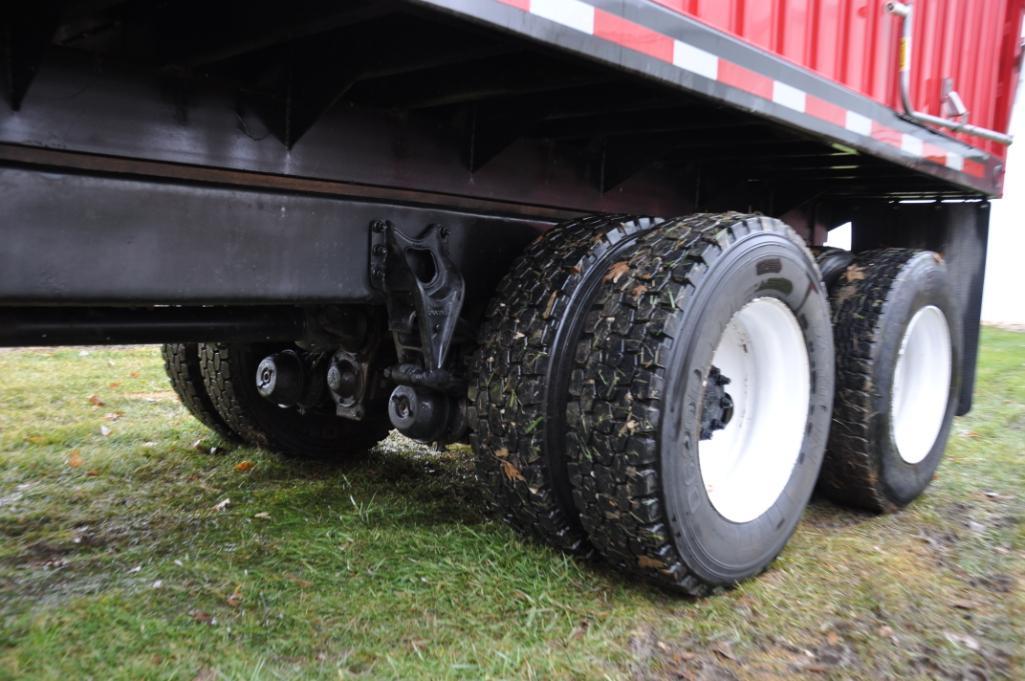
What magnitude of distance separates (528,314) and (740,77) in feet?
3.01

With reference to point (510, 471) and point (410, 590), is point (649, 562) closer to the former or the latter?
point (510, 471)

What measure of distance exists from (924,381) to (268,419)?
3.15m

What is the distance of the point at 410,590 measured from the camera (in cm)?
232

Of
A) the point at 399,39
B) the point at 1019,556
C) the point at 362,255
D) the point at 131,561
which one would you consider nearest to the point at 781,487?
the point at 1019,556

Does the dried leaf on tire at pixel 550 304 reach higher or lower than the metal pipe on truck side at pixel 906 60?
lower

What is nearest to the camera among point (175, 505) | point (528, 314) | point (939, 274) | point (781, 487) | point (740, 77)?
point (740, 77)

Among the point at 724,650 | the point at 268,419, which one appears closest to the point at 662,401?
the point at 724,650

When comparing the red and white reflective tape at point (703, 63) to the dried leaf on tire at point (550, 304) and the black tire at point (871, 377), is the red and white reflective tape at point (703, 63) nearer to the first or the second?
the black tire at point (871, 377)

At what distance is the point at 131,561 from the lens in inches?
98.7

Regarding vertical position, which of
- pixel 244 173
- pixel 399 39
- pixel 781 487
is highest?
pixel 399 39

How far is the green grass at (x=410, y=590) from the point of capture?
1.98m

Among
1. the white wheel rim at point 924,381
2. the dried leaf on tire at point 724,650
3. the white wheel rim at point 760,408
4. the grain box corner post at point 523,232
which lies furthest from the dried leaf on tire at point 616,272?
the white wheel rim at point 924,381

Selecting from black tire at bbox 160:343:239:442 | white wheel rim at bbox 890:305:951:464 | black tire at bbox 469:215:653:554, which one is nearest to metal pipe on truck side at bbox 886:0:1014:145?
white wheel rim at bbox 890:305:951:464

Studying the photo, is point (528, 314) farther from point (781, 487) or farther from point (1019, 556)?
point (1019, 556)
